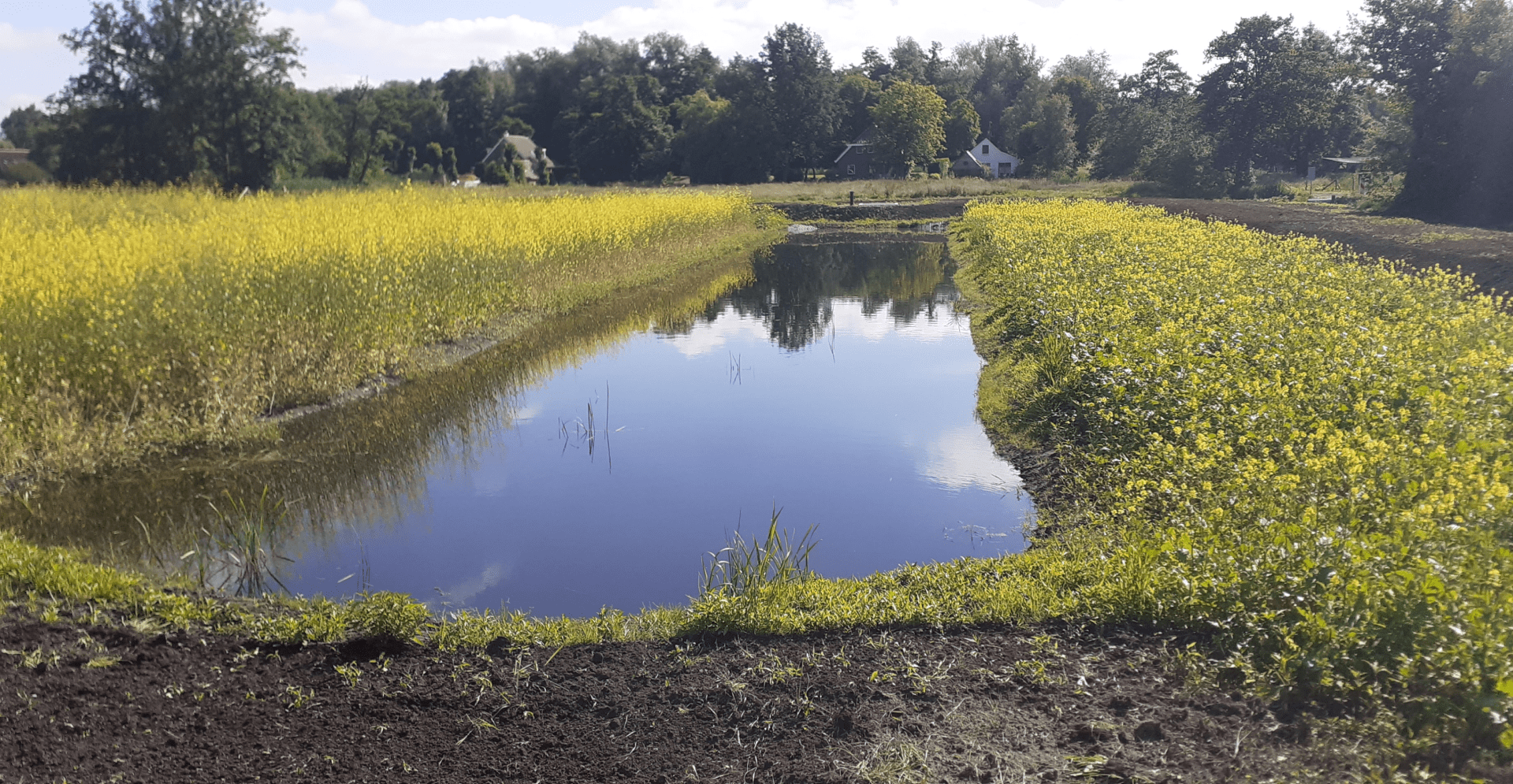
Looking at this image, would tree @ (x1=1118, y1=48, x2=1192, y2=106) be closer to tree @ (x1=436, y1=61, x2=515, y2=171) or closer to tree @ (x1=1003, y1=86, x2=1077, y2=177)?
tree @ (x1=1003, y1=86, x2=1077, y2=177)

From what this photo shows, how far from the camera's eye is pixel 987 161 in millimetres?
86688

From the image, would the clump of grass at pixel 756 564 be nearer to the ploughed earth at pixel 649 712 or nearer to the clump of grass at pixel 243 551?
the ploughed earth at pixel 649 712

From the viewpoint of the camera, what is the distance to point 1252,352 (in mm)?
9203

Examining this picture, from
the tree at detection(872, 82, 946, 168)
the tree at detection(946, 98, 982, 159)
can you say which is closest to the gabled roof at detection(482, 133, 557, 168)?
the tree at detection(872, 82, 946, 168)

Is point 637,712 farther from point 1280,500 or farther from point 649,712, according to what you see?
point 1280,500

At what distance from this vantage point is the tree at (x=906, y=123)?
71875 millimetres

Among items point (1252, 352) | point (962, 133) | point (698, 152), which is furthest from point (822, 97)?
point (1252, 352)

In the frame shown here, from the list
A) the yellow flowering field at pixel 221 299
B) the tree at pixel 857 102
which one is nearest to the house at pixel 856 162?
the tree at pixel 857 102

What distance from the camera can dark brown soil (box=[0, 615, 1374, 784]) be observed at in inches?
163

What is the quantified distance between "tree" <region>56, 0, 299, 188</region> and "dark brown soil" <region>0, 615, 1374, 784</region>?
42083 millimetres

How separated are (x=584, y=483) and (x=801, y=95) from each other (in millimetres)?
67887

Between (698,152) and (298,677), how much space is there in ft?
230

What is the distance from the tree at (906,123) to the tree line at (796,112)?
0.15 m

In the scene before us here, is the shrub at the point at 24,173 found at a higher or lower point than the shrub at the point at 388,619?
higher
